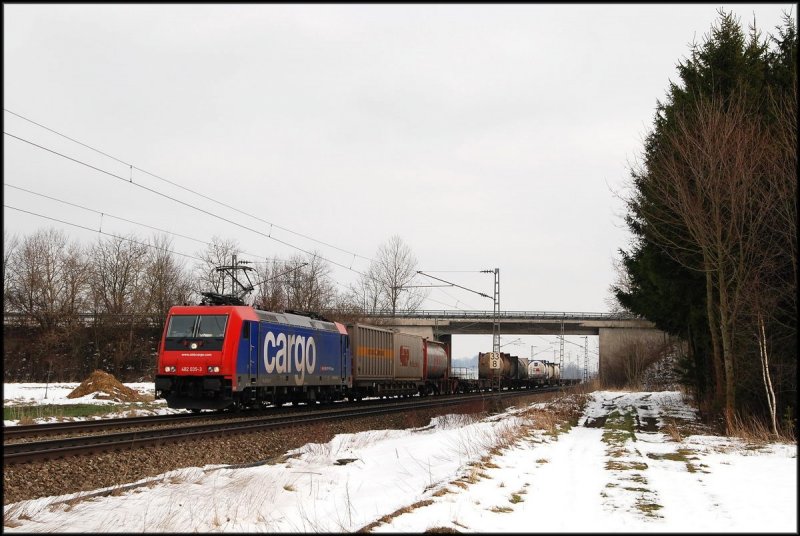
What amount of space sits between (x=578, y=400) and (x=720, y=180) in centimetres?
1636

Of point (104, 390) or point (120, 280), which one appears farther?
point (120, 280)

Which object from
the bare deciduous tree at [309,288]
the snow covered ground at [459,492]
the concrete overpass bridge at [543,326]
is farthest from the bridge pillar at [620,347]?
the snow covered ground at [459,492]

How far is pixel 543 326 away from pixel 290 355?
5957 centimetres

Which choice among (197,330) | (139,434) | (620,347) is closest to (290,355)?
(197,330)

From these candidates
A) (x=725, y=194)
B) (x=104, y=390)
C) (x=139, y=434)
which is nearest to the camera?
(x=139, y=434)

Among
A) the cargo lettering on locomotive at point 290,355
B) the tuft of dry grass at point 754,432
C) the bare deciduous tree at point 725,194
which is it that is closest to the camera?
the tuft of dry grass at point 754,432

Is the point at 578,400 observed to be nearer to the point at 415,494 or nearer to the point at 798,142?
the point at 798,142

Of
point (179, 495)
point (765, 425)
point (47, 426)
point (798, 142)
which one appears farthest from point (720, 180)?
point (47, 426)

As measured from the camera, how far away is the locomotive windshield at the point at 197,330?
881 inches

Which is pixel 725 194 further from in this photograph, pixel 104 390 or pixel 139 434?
pixel 104 390

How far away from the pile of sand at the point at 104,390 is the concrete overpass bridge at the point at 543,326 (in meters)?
35.6

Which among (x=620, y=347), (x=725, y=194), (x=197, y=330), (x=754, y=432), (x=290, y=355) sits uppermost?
(x=725, y=194)

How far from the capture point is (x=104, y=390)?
107ft

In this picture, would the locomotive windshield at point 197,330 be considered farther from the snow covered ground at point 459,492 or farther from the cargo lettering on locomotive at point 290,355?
the snow covered ground at point 459,492
